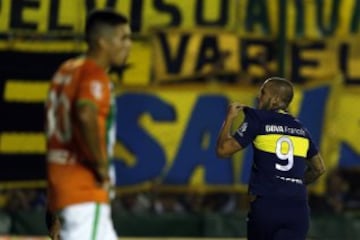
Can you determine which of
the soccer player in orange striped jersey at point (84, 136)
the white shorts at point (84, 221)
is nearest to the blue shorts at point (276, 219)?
the soccer player in orange striped jersey at point (84, 136)

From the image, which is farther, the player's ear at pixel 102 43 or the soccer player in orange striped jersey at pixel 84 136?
the player's ear at pixel 102 43

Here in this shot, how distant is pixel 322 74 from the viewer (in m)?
15.0

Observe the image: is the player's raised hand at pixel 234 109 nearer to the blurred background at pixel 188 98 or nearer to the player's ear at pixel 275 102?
the player's ear at pixel 275 102

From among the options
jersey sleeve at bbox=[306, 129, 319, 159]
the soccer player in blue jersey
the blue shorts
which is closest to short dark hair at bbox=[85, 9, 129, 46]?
the soccer player in blue jersey

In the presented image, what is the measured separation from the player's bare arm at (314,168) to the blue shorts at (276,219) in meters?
0.39

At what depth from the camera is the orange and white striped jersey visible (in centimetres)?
582

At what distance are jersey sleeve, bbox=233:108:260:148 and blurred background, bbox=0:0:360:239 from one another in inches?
267

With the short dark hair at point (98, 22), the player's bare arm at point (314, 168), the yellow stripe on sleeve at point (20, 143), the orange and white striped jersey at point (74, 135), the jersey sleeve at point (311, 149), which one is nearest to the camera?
the orange and white striped jersey at point (74, 135)

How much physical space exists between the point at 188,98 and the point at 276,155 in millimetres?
6952

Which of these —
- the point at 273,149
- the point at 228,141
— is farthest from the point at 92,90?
the point at 273,149

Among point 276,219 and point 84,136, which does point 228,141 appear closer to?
point 276,219

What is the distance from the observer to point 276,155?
7.81m

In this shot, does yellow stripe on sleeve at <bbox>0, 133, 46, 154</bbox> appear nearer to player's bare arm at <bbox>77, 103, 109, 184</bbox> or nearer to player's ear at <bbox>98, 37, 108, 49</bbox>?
player's ear at <bbox>98, 37, 108, 49</bbox>

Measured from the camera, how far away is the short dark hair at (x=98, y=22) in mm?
5977
